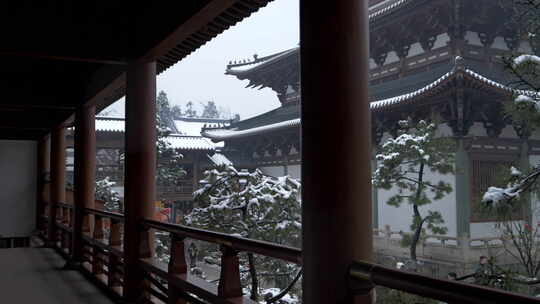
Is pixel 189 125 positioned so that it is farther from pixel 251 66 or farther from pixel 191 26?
pixel 191 26

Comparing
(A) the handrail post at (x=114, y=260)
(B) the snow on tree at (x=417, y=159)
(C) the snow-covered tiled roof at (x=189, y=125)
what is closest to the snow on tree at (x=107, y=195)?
(B) the snow on tree at (x=417, y=159)

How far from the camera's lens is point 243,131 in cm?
1259

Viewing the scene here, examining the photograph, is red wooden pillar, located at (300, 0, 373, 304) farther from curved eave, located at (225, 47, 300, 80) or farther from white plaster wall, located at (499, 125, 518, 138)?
curved eave, located at (225, 47, 300, 80)

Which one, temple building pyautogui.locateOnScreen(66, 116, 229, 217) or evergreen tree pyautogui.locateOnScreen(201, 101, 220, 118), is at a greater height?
evergreen tree pyautogui.locateOnScreen(201, 101, 220, 118)

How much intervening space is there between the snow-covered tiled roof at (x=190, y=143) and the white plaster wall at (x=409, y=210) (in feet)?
20.0

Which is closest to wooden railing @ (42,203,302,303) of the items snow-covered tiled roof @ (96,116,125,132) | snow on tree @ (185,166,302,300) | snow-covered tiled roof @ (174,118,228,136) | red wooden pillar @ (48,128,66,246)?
red wooden pillar @ (48,128,66,246)

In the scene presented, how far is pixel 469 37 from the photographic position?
893cm

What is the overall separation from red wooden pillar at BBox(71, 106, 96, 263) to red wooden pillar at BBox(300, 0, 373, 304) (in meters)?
3.36

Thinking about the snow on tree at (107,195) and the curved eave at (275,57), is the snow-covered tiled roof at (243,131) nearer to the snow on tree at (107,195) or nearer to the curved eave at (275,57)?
the curved eave at (275,57)

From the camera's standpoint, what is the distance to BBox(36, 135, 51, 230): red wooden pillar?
22.3 ft

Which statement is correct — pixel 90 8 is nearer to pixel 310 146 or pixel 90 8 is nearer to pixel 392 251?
pixel 310 146

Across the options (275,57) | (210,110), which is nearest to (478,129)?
(275,57)

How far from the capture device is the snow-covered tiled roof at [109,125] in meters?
13.8

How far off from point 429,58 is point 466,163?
96.8 inches
